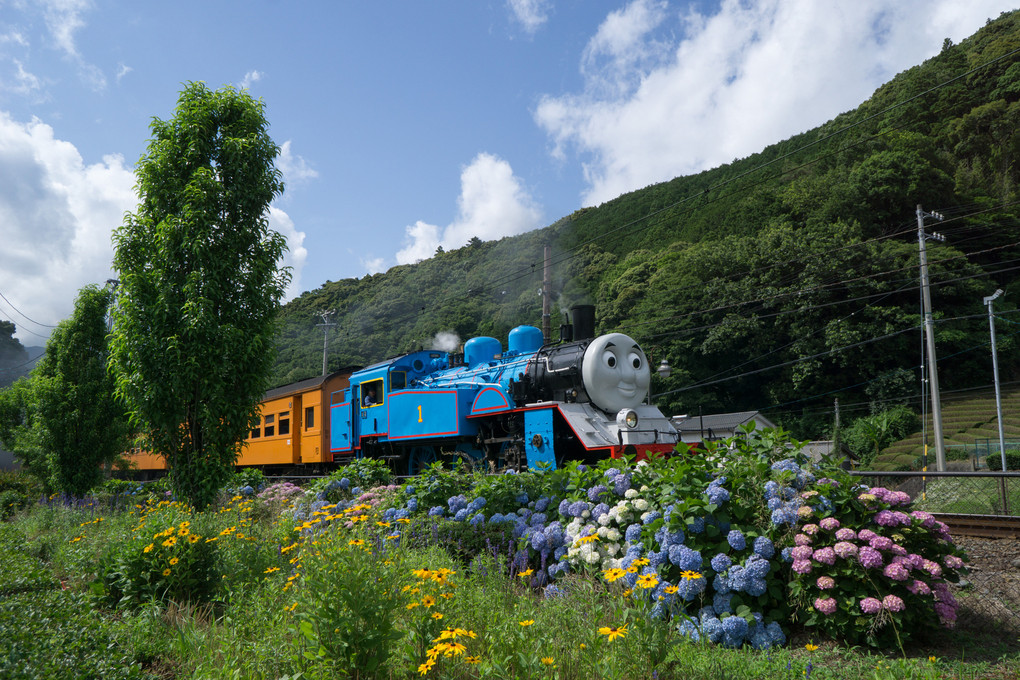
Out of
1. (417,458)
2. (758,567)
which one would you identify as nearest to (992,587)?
(758,567)

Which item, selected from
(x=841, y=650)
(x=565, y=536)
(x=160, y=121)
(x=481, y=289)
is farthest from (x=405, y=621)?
(x=481, y=289)

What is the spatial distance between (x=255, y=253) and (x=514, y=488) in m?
5.92

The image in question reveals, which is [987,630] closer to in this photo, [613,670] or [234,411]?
[613,670]

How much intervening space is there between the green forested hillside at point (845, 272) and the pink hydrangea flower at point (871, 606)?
82.4ft

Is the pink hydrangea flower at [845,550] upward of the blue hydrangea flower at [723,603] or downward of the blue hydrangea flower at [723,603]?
upward

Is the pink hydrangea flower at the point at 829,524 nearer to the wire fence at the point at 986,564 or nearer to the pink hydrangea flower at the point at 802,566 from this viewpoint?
the pink hydrangea flower at the point at 802,566

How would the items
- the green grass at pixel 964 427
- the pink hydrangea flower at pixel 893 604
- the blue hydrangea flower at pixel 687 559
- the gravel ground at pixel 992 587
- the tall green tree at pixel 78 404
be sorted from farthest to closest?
the green grass at pixel 964 427
the tall green tree at pixel 78 404
the gravel ground at pixel 992 587
the blue hydrangea flower at pixel 687 559
the pink hydrangea flower at pixel 893 604

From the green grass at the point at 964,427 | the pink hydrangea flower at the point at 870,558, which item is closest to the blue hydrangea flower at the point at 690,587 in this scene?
the pink hydrangea flower at the point at 870,558

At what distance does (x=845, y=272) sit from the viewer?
118ft

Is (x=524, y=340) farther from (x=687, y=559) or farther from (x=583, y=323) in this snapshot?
(x=687, y=559)

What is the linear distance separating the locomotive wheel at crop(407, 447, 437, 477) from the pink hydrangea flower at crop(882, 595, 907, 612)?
441 inches

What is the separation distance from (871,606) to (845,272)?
122 feet

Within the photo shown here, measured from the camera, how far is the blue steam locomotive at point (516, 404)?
10.6 m

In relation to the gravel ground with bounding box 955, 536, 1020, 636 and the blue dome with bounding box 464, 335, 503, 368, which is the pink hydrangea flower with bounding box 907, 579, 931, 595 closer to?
the gravel ground with bounding box 955, 536, 1020, 636
